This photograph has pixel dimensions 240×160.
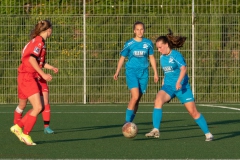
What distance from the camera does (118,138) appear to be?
11578mm

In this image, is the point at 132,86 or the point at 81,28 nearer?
the point at 132,86

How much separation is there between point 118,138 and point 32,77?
1781mm

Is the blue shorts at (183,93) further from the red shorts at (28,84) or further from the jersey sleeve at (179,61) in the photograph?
the red shorts at (28,84)

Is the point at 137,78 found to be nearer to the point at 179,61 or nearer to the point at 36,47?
the point at 179,61

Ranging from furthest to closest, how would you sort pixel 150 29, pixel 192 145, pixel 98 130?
pixel 150 29 < pixel 98 130 < pixel 192 145

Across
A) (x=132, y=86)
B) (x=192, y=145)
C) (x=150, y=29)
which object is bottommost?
(x=192, y=145)

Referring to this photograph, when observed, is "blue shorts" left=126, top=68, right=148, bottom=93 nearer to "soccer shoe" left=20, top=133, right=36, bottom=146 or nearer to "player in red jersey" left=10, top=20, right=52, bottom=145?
"player in red jersey" left=10, top=20, right=52, bottom=145

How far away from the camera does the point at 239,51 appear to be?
20078mm

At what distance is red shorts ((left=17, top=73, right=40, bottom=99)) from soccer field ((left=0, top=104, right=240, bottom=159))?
77cm

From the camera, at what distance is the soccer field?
9531 millimetres

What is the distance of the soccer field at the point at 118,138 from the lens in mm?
9531

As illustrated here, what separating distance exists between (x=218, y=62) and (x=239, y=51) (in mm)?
648

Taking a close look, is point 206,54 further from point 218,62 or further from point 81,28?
point 81,28

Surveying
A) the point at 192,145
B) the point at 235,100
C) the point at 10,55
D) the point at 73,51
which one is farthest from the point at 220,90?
the point at 192,145
